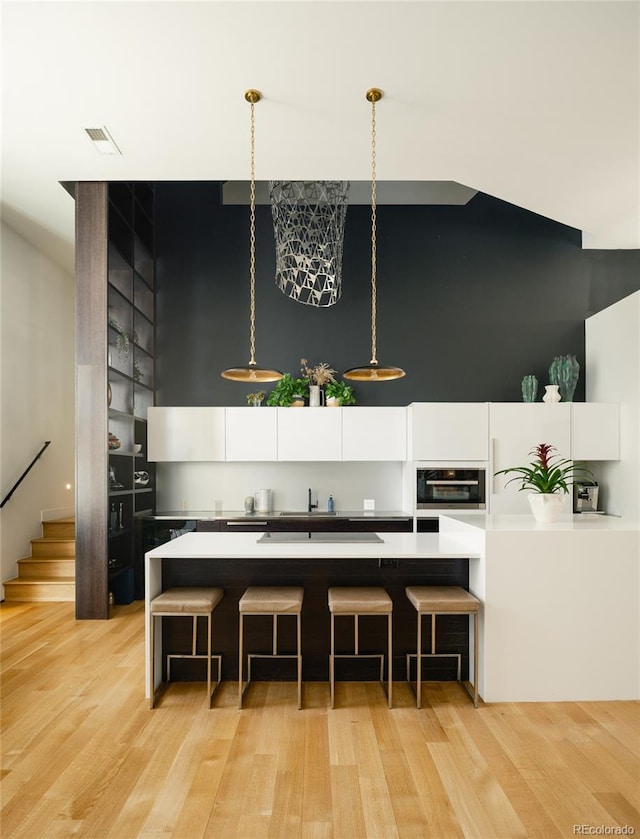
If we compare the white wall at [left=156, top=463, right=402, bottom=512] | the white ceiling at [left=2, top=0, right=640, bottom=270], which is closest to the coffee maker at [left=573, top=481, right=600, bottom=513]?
the white wall at [left=156, top=463, right=402, bottom=512]

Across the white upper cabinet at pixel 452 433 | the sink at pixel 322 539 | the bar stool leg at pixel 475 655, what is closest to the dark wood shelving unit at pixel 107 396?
the sink at pixel 322 539

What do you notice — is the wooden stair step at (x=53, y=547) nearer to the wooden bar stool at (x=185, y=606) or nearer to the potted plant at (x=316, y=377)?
the potted plant at (x=316, y=377)

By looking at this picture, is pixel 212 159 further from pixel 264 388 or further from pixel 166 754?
pixel 166 754

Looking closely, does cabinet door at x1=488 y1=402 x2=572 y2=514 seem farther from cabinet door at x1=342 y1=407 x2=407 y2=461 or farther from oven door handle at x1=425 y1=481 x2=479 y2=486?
cabinet door at x1=342 y1=407 x2=407 y2=461

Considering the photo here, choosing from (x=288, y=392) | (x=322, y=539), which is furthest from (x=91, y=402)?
(x=322, y=539)

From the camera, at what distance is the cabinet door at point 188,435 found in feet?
19.4

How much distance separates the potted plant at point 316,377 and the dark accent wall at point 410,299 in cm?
10

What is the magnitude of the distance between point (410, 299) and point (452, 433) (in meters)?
1.60

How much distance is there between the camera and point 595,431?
5586 millimetres

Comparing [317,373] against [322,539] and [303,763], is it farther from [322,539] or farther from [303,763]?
[303,763]

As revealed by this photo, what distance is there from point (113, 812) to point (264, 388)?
4.39m

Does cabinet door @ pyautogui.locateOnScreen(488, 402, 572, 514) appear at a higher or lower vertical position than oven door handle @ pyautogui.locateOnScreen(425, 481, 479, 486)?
higher

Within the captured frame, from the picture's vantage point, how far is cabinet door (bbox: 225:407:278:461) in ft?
19.4

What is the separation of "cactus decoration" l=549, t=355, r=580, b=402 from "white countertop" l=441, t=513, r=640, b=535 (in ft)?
6.79
